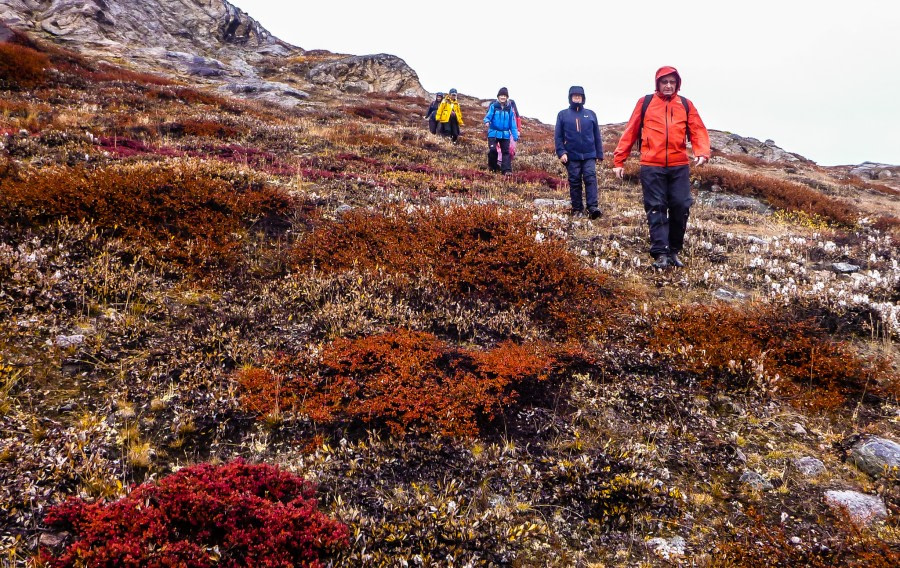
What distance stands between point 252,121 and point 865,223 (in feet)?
66.4

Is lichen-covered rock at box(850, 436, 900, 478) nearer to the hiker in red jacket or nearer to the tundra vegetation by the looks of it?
the tundra vegetation

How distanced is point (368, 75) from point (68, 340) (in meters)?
56.1

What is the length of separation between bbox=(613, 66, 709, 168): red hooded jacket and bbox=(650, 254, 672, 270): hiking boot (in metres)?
1.49

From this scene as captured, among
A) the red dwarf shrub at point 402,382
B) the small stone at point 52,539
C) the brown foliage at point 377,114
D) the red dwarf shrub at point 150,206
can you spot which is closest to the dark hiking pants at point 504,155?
the red dwarf shrub at point 150,206

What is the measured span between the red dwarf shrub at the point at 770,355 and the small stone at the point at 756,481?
50.9 inches

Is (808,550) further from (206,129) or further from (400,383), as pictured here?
(206,129)

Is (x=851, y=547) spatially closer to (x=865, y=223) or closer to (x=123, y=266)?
(x=123, y=266)

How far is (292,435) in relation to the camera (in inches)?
A: 152

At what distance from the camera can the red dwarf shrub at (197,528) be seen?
2520 millimetres

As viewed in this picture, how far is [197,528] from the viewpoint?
9.17 feet

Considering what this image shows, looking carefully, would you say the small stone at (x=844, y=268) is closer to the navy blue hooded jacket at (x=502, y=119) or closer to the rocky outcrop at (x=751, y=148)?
the navy blue hooded jacket at (x=502, y=119)

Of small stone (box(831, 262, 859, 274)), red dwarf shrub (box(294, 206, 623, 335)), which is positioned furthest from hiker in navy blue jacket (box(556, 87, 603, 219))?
small stone (box(831, 262, 859, 274))

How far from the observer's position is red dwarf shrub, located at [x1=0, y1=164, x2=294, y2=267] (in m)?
5.94

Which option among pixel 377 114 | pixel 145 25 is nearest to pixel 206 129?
pixel 377 114
